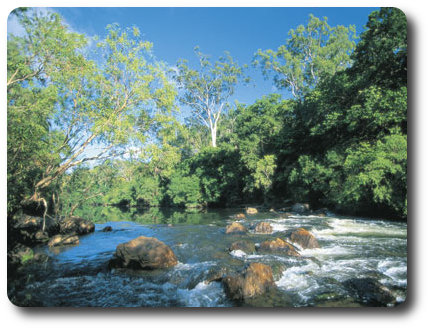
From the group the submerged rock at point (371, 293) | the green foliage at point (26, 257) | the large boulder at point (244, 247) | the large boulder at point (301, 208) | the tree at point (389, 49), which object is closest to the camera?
the submerged rock at point (371, 293)

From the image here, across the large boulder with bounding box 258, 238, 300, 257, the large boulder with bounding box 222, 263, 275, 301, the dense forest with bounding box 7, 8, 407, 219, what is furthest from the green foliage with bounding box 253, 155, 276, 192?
the large boulder with bounding box 222, 263, 275, 301

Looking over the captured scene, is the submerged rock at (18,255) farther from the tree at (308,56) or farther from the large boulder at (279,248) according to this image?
the tree at (308,56)

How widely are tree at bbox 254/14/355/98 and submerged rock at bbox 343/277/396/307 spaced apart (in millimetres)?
23062

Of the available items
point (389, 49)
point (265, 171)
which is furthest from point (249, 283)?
point (265, 171)

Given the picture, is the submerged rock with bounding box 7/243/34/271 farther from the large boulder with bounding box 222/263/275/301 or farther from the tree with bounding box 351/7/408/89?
the tree with bounding box 351/7/408/89

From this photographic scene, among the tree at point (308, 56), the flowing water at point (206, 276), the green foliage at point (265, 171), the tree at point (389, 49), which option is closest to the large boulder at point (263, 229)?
the flowing water at point (206, 276)

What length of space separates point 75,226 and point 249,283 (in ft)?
30.8

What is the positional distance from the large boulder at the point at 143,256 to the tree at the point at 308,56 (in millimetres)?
22059

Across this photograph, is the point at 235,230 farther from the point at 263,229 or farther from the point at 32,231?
the point at 32,231

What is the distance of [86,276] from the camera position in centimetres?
528

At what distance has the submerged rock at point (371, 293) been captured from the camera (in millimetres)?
3641

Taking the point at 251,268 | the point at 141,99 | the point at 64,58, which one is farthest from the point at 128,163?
the point at 251,268

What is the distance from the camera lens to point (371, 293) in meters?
3.77
